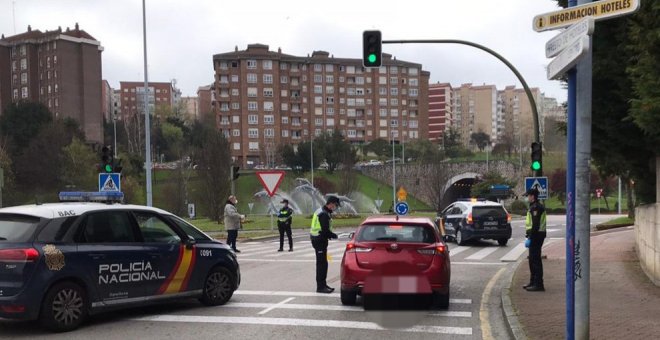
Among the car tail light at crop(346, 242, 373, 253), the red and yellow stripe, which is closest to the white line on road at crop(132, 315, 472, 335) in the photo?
the red and yellow stripe

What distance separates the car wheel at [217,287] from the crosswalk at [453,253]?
A: 7.49 m

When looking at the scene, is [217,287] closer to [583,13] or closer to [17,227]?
[17,227]

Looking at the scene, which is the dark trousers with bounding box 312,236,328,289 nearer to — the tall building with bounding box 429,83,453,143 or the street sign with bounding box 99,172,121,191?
the street sign with bounding box 99,172,121,191

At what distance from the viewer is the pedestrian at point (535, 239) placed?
35.1 ft

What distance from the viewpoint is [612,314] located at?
324 inches

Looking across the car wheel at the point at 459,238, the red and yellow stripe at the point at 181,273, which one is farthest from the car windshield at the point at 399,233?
the car wheel at the point at 459,238

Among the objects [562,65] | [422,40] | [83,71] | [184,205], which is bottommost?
[184,205]

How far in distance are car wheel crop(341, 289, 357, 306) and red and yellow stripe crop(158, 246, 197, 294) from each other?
7.74 feet

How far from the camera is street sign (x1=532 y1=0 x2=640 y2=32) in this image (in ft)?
17.4

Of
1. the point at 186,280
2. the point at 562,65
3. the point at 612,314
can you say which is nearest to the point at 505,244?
the point at 612,314

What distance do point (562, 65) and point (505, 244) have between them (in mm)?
18013

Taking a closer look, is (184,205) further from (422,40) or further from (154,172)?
(422,40)

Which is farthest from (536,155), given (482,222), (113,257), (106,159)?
(106,159)

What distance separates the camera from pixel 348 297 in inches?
377
